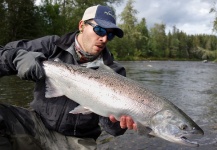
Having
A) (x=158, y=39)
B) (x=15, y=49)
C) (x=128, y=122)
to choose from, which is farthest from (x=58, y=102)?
(x=158, y=39)

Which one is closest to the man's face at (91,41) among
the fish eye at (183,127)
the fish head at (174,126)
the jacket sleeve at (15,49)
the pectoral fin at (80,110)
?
the jacket sleeve at (15,49)

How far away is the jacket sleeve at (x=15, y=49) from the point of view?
3039 mm

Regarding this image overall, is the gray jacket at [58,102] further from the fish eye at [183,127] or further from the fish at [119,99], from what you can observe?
the fish eye at [183,127]

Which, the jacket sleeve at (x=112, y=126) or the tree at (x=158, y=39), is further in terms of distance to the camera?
the tree at (x=158, y=39)

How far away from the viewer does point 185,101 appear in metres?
8.41

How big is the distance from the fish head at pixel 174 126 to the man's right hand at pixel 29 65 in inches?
49.9

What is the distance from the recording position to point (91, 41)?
3.32 m

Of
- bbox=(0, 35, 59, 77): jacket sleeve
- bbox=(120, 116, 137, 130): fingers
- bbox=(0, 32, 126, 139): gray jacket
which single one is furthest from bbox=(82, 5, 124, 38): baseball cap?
bbox=(120, 116, 137, 130): fingers

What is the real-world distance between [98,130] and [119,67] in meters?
0.83

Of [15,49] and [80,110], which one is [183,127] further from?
[15,49]

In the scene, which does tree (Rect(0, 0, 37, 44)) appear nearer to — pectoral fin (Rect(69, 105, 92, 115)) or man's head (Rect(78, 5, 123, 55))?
man's head (Rect(78, 5, 123, 55))

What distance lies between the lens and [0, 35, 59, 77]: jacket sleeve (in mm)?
3039

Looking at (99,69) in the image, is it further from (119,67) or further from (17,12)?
(17,12)

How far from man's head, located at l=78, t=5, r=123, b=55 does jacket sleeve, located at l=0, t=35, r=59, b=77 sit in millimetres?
383
